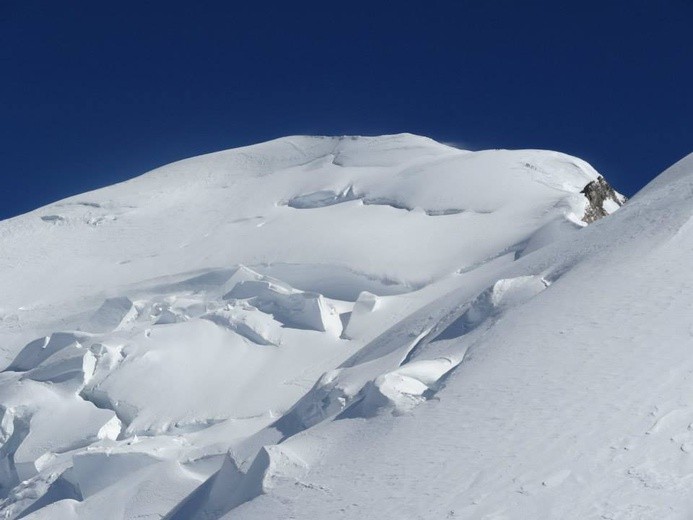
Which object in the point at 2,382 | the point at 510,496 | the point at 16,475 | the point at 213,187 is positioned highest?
the point at 213,187

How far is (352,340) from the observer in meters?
18.9

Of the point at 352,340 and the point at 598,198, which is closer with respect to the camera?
the point at 352,340

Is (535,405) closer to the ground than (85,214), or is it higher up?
closer to the ground

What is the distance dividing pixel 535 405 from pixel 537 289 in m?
3.78

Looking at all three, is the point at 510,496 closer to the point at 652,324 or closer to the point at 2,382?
the point at 652,324

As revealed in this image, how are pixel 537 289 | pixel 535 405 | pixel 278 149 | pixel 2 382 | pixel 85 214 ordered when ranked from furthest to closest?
pixel 278 149 < pixel 85 214 < pixel 2 382 < pixel 537 289 < pixel 535 405

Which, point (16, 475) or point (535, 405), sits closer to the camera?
point (535, 405)

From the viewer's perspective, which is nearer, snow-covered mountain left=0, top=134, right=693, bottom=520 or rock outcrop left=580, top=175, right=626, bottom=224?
snow-covered mountain left=0, top=134, right=693, bottom=520

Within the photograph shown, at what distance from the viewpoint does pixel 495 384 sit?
1242 centimetres

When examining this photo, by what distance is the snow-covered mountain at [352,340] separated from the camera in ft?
36.1

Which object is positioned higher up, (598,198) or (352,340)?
(598,198)

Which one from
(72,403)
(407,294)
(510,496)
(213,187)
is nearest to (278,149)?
(213,187)

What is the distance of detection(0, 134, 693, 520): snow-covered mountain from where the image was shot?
1102 centimetres

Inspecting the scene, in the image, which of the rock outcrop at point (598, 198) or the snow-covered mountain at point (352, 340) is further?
the rock outcrop at point (598, 198)
